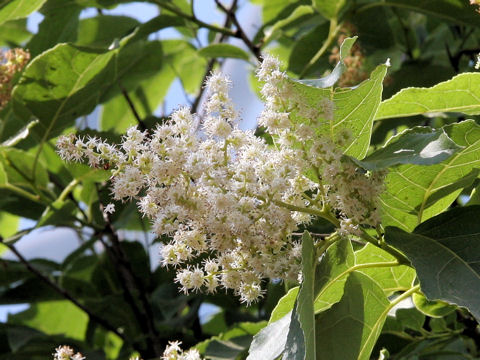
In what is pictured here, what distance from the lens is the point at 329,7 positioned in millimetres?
2457

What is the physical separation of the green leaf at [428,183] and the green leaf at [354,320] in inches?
5.7

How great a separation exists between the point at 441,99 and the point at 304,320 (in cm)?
58

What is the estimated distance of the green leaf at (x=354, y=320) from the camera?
1427mm

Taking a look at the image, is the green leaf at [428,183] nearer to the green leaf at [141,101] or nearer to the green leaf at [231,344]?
the green leaf at [231,344]

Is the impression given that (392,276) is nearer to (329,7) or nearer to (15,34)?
(329,7)

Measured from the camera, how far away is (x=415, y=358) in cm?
168

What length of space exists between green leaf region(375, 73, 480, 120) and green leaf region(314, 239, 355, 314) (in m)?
0.34

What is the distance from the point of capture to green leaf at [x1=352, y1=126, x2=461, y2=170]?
1.21 meters

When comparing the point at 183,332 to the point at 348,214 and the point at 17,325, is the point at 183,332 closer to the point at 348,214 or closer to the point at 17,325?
the point at 17,325

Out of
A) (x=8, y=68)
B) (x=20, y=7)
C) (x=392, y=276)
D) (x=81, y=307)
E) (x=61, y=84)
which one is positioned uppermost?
(x=20, y=7)

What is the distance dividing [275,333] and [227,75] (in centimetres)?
50

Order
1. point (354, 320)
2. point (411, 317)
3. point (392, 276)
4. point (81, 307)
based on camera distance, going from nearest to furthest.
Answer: point (354, 320) → point (392, 276) → point (411, 317) → point (81, 307)

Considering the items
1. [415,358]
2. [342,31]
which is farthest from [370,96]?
[342,31]

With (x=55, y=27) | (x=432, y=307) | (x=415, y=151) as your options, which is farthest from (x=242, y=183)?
(x=55, y=27)
